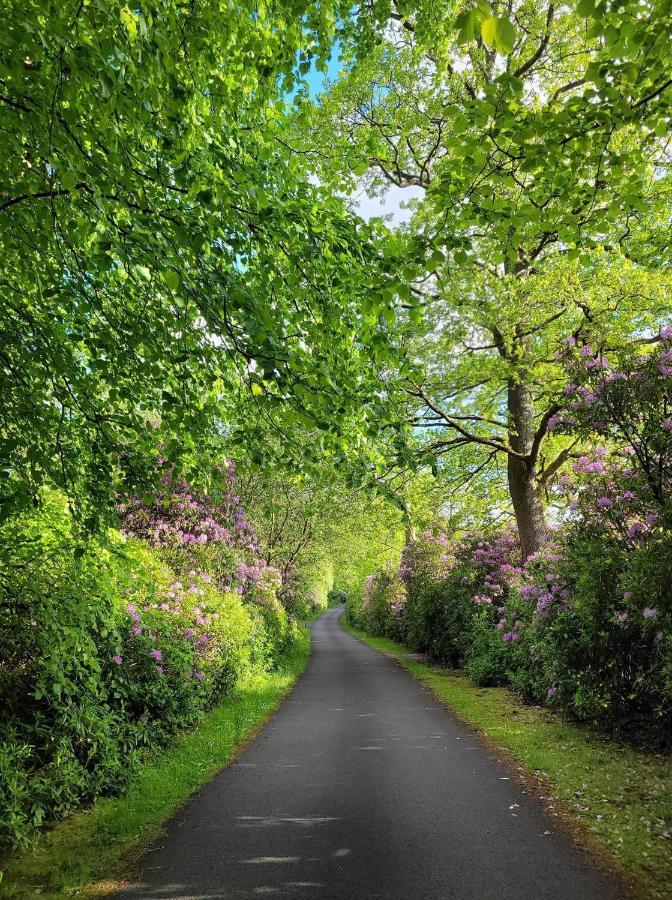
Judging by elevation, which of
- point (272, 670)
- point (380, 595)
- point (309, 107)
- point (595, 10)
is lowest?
point (272, 670)

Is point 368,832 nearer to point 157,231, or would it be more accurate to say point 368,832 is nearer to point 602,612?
point 602,612

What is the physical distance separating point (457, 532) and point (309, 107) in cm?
1292

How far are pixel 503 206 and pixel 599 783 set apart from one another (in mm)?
6265

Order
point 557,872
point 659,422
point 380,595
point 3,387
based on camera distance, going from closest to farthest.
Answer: point 557,872
point 3,387
point 659,422
point 380,595

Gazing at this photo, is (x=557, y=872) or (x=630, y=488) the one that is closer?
(x=557, y=872)

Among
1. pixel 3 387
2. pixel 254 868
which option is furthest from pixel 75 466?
pixel 254 868

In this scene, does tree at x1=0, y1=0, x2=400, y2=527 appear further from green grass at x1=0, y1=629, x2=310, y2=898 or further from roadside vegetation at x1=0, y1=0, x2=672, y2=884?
green grass at x1=0, y1=629, x2=310, y2=898

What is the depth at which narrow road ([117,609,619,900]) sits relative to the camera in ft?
14.3

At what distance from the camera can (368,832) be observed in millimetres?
5328

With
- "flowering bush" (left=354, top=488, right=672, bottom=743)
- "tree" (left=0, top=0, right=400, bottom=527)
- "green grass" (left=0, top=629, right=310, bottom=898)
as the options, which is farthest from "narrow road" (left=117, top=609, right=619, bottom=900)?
"tree" (left=0, top=0, right=400, bottom=527)

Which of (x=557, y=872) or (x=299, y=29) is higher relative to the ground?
(x=299, y=29)

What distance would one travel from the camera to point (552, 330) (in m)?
11.6

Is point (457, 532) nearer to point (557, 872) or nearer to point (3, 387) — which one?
point (557, 872)

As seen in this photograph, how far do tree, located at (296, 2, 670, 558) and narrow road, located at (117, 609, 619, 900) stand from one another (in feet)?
11.6
